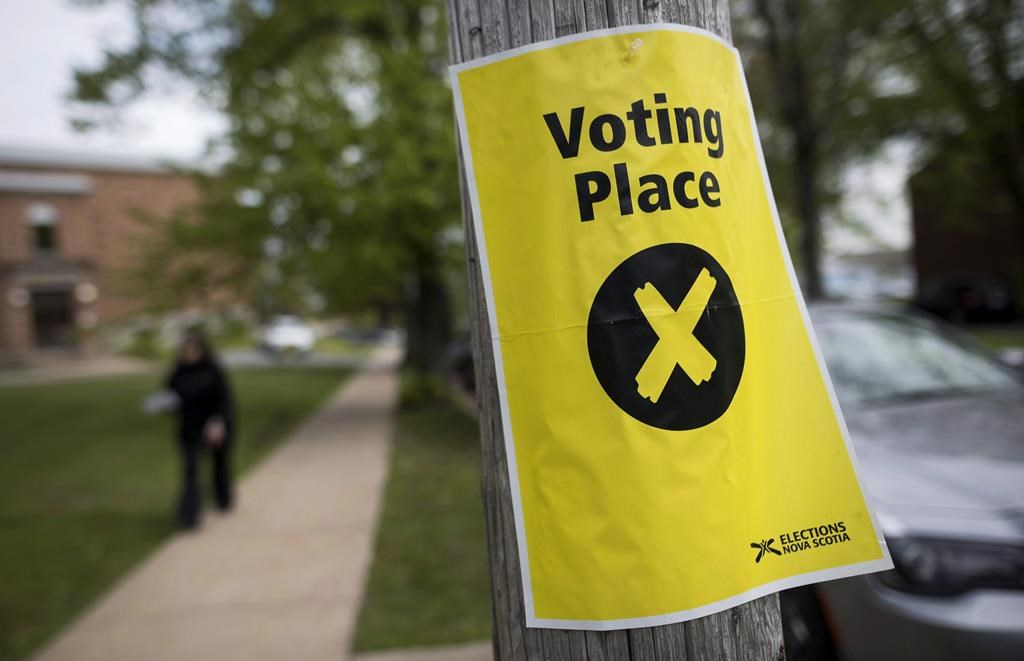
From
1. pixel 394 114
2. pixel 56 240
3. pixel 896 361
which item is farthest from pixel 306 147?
pixel 56 240

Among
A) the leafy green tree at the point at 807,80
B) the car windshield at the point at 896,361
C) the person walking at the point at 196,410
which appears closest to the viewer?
the car windshield at the point at 896,361

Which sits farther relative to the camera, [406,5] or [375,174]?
[406,5]

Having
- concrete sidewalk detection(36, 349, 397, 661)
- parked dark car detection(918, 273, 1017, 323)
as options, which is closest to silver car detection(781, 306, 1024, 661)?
concrete sidewalk detection(36, 349, 397, 661)

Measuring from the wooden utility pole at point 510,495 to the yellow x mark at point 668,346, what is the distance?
1.04ft

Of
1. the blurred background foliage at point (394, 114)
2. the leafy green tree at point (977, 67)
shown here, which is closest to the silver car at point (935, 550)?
the blurred background foliage at point (394, 114)

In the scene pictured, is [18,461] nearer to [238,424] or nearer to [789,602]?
[238,424]

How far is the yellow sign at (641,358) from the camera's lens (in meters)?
1.29

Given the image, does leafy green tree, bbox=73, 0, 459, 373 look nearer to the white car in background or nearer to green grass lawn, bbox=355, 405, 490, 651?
green grass lawn, bbox=355, 405, 490, 651

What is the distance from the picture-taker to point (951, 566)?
7.92ft

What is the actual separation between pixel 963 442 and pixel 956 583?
68 cm

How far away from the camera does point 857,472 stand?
1392 mm

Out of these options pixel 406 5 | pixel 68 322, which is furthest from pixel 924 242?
pixel 68 322

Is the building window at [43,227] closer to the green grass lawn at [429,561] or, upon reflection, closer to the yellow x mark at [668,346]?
the green grass lawn at [429,561]

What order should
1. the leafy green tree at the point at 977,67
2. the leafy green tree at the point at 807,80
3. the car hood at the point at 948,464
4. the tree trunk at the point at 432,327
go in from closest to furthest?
the car hood at the point at 948,464
the leafy green tree at the point at 977,67
the leafy green tree at the point at 807,80
the tree trunk at the point at 432,327
